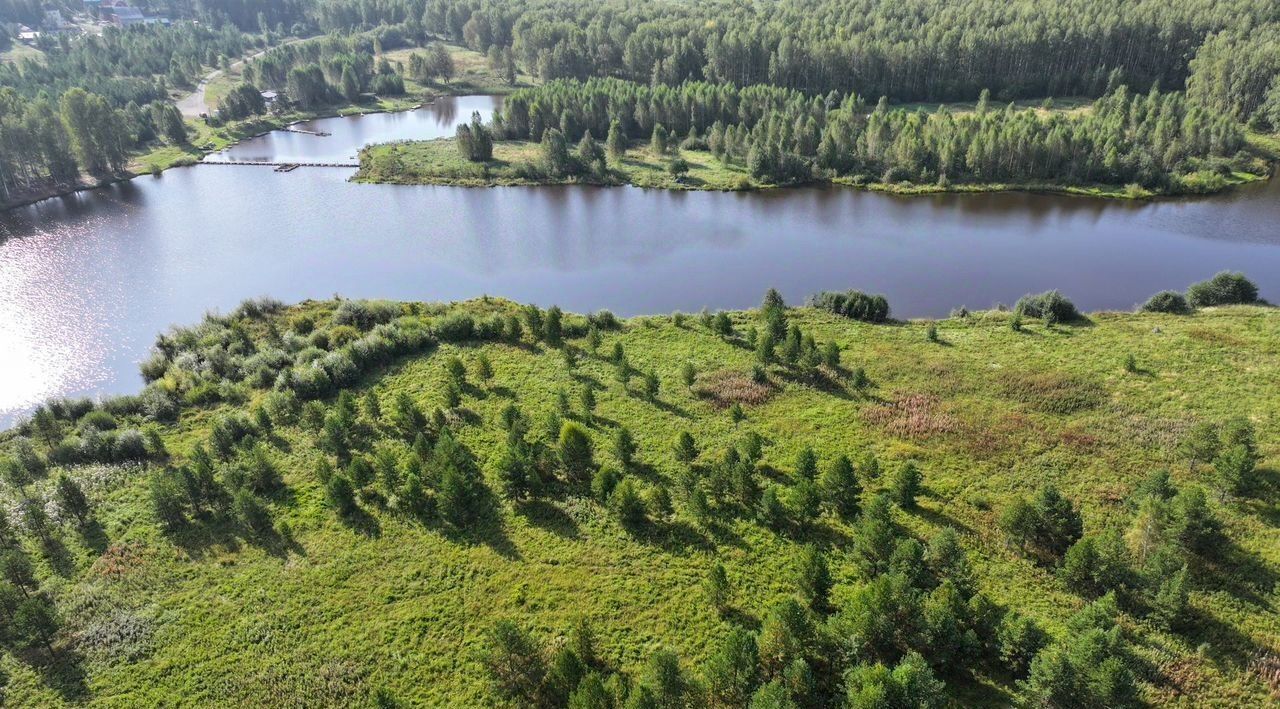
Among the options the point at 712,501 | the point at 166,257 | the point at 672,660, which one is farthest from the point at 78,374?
the point at 672,660

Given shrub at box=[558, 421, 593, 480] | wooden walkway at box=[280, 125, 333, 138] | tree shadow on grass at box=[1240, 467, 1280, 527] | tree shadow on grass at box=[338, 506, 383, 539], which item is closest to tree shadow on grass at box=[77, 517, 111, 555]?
tree shadow on grass at box=[338, 506, 383, 539]

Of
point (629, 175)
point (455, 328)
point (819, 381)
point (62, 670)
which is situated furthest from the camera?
point (629, 175)

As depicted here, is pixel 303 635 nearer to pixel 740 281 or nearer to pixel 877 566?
pixel 877 566

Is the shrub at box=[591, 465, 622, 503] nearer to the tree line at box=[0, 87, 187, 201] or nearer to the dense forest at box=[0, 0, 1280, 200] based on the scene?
the dense forest at box=[0, 0, 1280, 200]

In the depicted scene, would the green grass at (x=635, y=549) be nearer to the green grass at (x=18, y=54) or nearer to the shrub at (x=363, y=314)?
the shrub at (x=363, y=314)

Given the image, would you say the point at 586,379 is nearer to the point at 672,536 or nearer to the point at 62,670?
the point at 672,536

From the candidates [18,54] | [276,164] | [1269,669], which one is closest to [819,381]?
[1269,669]
